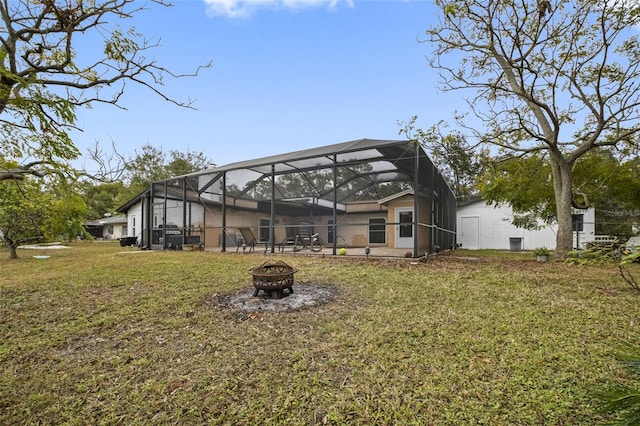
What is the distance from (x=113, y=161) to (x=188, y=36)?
3277 millimetres

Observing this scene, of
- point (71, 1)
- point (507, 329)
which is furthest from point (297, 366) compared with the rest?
point (71, 1)

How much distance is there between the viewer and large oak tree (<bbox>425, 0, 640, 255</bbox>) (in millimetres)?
7285

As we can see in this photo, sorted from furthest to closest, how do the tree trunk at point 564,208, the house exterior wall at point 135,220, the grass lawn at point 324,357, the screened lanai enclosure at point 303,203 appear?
the house exterior wall at point 135,220, the screened lanai enclosure at point 303,203, the tree trunk at point 564,208, the grass lawn at point 324,357

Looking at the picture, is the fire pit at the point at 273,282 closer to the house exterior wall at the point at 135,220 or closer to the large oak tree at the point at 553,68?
the large oak tree at the point at 553,68

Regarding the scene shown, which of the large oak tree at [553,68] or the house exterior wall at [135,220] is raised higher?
the large oak tree at [553,68]

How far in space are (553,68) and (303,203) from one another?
10.1m

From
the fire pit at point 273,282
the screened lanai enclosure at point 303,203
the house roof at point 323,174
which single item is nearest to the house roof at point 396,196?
the screened lanai enclosure at point 303,203

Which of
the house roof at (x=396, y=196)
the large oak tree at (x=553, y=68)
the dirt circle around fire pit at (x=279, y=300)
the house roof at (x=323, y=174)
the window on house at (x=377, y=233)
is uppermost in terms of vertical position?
the large oak tree at (x=553, y=68)

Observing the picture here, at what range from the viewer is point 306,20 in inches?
319

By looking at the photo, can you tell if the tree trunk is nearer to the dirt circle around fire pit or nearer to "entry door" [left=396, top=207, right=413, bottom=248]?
"entry door" [left=396, top=207, right=413, bottom=248]

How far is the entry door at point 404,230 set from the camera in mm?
12312

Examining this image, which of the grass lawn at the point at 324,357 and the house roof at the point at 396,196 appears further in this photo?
the house roof at the point at 396,196

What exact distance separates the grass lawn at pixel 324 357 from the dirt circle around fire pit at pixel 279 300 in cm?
18

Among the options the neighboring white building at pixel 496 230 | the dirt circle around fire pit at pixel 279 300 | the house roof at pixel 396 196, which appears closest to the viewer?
the dirt circle around fire pit at pixel 279 300
